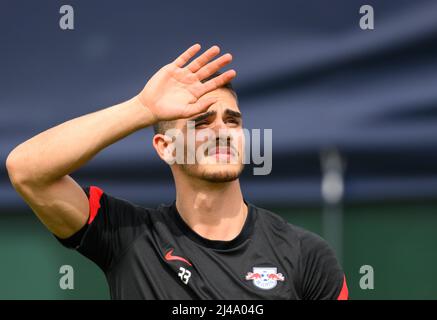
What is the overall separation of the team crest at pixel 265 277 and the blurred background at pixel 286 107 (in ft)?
3.43

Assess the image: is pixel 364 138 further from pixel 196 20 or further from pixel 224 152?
pixel 224 152

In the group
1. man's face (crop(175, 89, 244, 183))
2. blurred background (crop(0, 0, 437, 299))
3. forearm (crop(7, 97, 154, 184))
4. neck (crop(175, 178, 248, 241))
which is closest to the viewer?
forearm (crop(7, 97, 154, 184))

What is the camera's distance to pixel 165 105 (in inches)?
97.7

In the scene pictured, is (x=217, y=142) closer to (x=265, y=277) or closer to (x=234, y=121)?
(x=234, y=121)

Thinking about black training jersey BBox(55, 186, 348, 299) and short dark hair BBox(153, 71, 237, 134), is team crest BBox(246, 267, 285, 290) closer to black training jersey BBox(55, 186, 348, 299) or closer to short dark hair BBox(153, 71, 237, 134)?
black training jersey BBox(55, 186, 348, 299)

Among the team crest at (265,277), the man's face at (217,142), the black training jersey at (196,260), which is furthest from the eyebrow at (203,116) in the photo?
the team crest at (265,277)

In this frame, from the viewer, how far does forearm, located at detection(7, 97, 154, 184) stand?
243cm

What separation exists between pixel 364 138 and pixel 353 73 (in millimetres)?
300

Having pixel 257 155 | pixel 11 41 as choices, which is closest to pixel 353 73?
pixel 257 155

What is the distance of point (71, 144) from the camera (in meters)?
2.44

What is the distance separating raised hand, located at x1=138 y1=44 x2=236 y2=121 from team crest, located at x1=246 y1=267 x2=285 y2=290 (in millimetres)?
540

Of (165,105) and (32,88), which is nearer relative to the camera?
(165,105)

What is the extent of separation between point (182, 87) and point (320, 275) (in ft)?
2.42

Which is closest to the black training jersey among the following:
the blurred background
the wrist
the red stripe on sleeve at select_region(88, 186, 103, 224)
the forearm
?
the red stripe on sleeve at select_region(88, 186, 103, 224)
